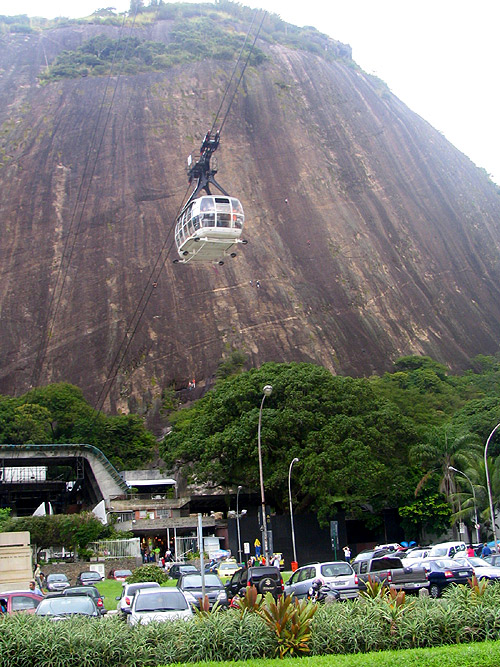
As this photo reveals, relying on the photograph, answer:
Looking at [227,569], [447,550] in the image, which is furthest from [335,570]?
[227,569]

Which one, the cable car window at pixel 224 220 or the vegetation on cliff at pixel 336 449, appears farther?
the vegetation on cliff at pixel 336 449

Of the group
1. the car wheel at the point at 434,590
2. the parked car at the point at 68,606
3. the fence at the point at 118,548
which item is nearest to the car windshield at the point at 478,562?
the car wheel at the point at 434,590

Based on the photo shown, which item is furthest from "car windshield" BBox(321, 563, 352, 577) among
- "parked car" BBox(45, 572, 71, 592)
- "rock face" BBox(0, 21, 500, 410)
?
"rock face" BBox(0, 21, 500, 410)

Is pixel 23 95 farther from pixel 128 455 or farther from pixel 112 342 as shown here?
pixel 128 455

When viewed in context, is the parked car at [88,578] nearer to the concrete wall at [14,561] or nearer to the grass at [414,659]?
the concrete wall at [14,561]

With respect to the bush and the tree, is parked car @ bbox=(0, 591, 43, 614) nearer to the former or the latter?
the bush

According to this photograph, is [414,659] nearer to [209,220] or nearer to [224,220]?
[209,220]
